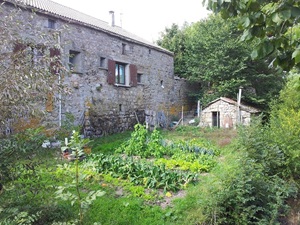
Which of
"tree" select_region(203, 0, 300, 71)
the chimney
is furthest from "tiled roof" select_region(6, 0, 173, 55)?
"tree" select_region(203, 0, 300, 71)

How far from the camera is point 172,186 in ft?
17.0

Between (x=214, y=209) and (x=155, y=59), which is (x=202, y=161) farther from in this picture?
(x=155, y=59)

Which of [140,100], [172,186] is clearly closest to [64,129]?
[172,186]

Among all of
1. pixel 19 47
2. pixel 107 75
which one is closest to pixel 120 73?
pixel 107 75

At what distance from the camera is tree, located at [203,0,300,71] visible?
1729 millimetres

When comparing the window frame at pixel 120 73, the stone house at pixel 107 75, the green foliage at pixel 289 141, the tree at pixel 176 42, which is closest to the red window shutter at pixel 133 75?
the stone house at pixel 107 75

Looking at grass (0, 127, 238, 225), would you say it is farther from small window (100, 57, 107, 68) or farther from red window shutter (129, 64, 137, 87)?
red window shutter (129, 64, 137, 87)

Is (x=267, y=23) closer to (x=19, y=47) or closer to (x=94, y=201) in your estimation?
(x=19, y=47)

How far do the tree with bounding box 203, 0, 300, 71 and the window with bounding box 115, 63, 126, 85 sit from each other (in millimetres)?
11541

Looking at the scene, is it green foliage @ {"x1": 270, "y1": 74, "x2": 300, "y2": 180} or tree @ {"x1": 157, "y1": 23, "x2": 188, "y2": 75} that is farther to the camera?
tree @ {"x1": 157, "y1": 23, "x2": 188, "y2": 75}

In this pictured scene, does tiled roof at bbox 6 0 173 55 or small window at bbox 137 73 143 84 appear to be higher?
tiled roof at bbox 6 0 173 55

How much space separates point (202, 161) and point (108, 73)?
24.0 ft

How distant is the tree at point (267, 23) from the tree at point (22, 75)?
7.09 feet

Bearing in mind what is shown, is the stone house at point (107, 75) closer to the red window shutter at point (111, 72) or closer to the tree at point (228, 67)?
the red window shutter at point (111, 72)
